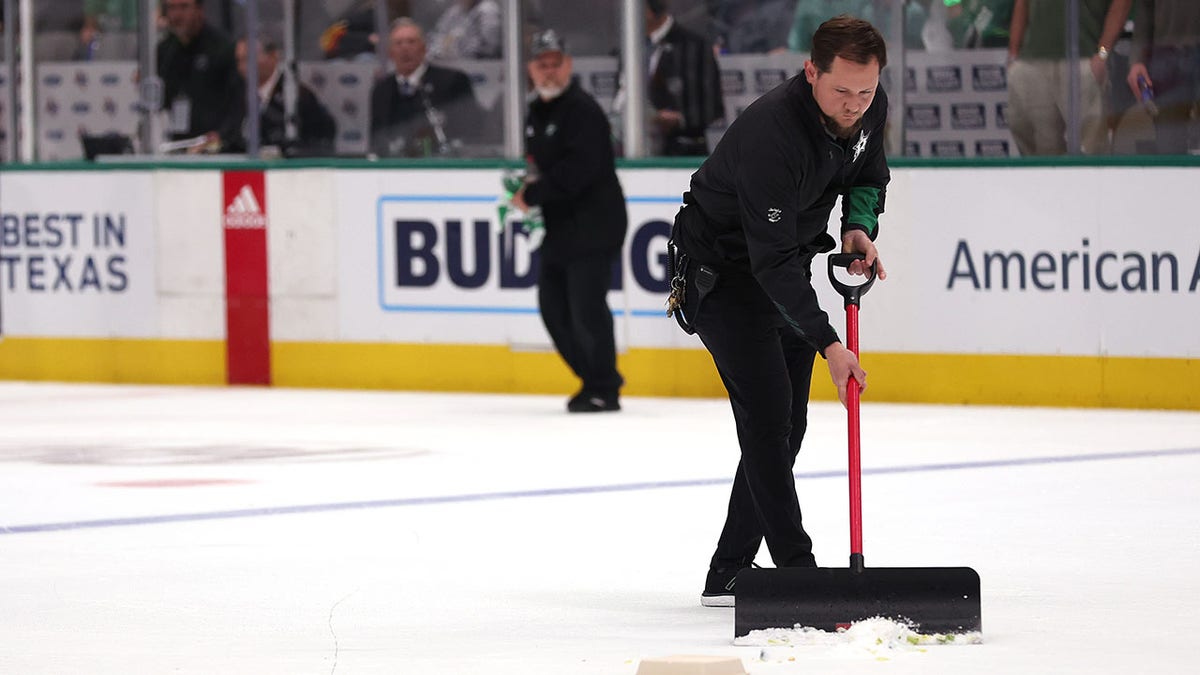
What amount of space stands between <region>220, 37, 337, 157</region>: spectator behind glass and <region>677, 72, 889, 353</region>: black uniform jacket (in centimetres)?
858

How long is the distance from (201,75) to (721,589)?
30.2ft

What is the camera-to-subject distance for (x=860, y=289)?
6.03 meters

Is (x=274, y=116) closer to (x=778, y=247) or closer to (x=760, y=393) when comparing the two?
(x=760, y=393)

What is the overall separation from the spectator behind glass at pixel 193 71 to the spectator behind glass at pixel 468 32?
146cm

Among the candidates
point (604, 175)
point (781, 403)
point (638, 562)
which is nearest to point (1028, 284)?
point (604, 175)

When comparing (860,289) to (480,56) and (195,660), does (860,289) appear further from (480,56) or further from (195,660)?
(480,56)

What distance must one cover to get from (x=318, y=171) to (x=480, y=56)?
3.80 ft

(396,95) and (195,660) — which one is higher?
(396,95)

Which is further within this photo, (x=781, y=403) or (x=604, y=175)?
(x=604, y=175)

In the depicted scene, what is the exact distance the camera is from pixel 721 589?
21.6 ft

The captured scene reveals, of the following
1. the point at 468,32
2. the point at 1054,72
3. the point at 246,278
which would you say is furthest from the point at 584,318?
the point at 246,278

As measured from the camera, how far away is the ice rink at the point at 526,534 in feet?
19.6

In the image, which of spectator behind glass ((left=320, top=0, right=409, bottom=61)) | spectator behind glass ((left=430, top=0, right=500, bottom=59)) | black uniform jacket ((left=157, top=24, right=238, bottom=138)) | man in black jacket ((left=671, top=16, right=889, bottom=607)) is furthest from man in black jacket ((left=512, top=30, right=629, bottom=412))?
man in black jacket ((left=671, top=16, right=889, bottom=607))

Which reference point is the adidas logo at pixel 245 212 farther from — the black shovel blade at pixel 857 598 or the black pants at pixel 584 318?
the black shovel blade at pixel 857 598
